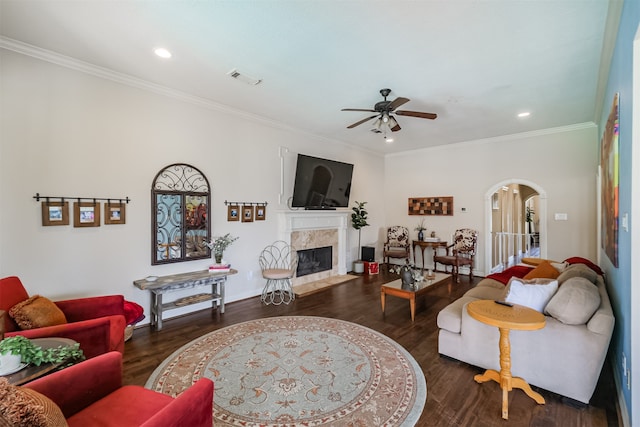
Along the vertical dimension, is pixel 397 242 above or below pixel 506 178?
below

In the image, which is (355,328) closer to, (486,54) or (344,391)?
(344,391)

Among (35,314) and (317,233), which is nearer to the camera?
(35,314)

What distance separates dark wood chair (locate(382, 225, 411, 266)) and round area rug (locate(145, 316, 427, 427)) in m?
3.74

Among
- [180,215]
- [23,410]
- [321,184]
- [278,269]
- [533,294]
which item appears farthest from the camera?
[321,184]

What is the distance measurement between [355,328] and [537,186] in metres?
4.76

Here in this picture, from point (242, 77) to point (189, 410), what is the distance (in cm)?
331

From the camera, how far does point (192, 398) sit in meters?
1.29

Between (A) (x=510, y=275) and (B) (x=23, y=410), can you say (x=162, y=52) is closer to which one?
(B) (x=23, y=410)

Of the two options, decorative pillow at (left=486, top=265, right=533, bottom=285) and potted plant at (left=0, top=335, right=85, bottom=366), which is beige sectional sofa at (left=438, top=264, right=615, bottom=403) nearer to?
decorative pillow at (left=486, top=265, right=533, bottom=285)

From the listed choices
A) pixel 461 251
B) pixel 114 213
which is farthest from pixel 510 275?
pixel 114 213

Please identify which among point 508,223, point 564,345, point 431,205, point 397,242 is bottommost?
point 564,345

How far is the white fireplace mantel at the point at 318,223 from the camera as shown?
5.17 m

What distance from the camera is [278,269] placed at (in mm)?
4645

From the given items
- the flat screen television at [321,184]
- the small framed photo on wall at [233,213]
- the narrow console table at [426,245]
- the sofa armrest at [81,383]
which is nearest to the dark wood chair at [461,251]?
the narrow console table at [426,245]
